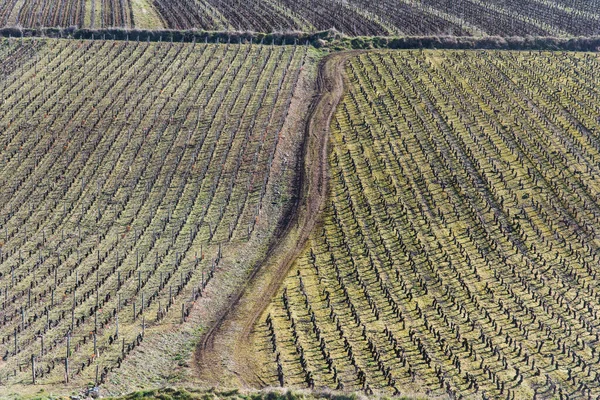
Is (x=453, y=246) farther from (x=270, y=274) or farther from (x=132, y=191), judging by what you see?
(x=132, y=191)

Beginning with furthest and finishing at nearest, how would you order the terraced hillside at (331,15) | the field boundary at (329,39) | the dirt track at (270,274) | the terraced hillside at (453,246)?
1. the terraced hillside at (331,15)
2. the field boundary at (329,39)
3. the terraced hillside at (453,246)
4. the dirt track at (270,274)

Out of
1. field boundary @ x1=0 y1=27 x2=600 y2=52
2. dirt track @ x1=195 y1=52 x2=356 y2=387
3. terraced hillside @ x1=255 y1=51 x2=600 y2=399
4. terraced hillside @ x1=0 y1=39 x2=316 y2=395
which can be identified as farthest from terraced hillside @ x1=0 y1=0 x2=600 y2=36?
dirt track @ x1=195 y1=52 x2=356 y2=387

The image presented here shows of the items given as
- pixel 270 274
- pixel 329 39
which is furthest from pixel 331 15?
pixel 270 274

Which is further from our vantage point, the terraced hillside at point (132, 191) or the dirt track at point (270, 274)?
the terraced hillside at point (132, 191)

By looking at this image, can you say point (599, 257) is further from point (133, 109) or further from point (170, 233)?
point (133, 109)

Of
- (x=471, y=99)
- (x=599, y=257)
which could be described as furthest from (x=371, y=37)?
(x=599, y=257)

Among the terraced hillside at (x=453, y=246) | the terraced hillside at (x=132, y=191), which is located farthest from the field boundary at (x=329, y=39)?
the terraced hillside at (x=453, y=246)

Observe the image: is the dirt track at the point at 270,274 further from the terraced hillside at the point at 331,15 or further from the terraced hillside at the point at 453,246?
the terraced hillside at the point at 331,15
